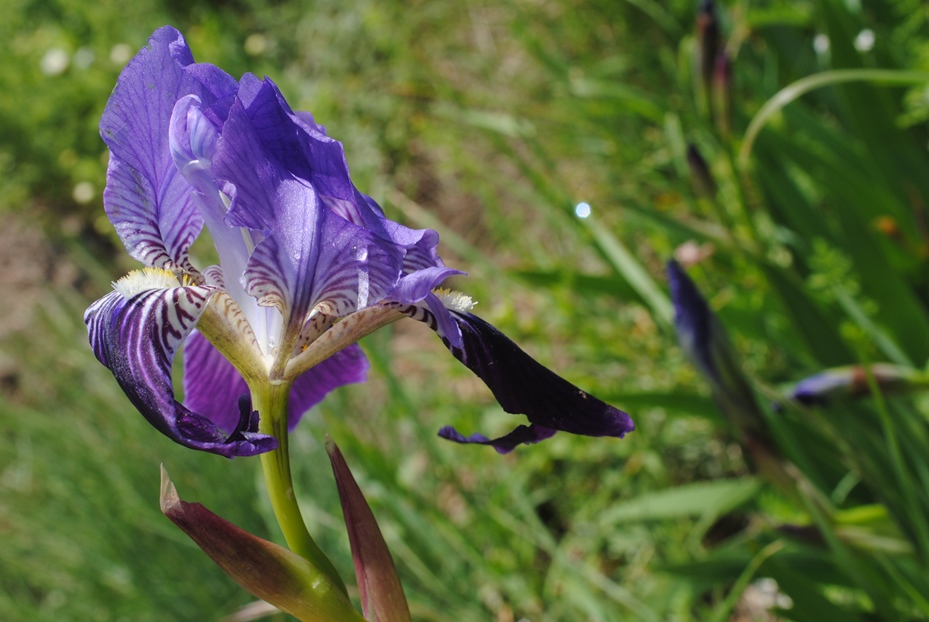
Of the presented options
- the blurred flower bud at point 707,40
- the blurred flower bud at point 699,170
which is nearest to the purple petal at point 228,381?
the blurred flower bud at point 699,170

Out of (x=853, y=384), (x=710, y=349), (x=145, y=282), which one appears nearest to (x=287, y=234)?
(x=145, y=282)

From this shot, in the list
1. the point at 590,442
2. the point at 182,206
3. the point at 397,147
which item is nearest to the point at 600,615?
the point at 590,442

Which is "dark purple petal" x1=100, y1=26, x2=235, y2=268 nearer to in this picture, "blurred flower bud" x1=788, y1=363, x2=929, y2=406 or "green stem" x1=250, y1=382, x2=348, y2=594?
"green stem" x1=250, y1=382, x2=348, y2=594

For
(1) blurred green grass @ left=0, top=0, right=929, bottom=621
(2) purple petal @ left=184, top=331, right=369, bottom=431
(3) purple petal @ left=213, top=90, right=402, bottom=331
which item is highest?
(3) purple petal @ left=213, top=90, right=402, bottom=331

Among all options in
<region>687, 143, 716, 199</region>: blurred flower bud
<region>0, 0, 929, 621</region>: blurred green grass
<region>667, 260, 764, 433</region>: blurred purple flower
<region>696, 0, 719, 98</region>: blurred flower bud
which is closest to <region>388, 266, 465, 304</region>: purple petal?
<region>667, 260, 764, 433</region>: blurred purple flower

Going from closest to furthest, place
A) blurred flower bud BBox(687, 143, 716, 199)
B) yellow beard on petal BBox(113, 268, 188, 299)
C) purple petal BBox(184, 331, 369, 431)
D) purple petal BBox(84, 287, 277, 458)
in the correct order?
1. purple petal BBox(84, 287, 277, 458)
2. yellow beard on petal BBox(113, 268, 188, 299)
3. purple petal BBox(184, 331, 369, 431)
4. blurred flower bud BBox(687, 143, 716, 199)

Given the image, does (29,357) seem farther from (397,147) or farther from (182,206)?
(182,206)

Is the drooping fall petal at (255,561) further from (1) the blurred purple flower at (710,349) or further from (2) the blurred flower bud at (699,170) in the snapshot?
(2) the blurred flower bud at (699,170)
